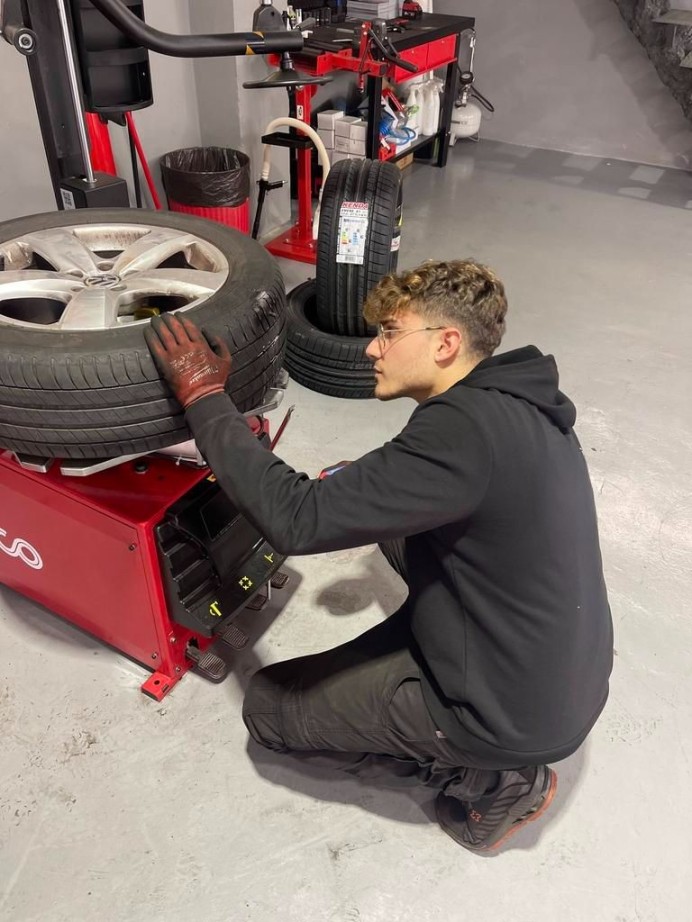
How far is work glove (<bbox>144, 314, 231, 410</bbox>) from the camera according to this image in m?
1.21

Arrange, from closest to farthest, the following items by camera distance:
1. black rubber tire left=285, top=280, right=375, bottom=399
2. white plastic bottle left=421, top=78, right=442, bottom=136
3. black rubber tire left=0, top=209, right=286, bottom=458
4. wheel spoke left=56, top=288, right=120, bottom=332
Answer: black rubber tire left=0, top=209, right=286, bottom=458, wheel spoke left=56, top=288, right=120, bottom=332, black rubber tire left=285, top=280, right=375, bottom=399, white plastic bottle left=421, top=78, right=442, bottom=136

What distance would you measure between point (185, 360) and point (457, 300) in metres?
0.47

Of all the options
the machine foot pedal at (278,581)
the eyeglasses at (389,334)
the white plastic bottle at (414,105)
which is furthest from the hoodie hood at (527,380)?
the white plastic bottle at (414,105)

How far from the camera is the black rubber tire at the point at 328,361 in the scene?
2.68m

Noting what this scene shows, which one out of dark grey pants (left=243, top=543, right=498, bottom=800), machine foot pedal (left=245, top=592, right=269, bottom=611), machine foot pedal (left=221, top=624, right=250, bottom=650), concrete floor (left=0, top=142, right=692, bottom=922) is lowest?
concrete floor (left=0, top=142, right=692, bottom=922)

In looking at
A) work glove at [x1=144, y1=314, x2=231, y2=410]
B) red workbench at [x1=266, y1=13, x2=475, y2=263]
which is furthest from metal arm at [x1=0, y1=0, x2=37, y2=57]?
red workbench at [x1=266, y1=13, x2=475, y2=263]

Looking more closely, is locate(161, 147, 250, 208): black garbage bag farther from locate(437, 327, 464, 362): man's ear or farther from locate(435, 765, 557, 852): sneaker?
locate(435, 765, 557, 852): sneaker

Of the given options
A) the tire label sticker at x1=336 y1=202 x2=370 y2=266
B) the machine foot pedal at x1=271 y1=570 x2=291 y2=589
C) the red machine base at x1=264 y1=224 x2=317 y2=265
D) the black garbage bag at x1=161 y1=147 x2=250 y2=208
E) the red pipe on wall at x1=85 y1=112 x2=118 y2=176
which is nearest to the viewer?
the machine foot pedal at x1=271 y1=570 x2=291 y2=589

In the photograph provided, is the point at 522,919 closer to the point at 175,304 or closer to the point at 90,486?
the point at 90,486

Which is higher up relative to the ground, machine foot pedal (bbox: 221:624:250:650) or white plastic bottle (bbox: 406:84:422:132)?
white plastic bottle (bbox: 406:84:422:132)

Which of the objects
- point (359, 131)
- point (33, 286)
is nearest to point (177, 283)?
point (33, 286)

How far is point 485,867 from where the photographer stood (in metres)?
1.43

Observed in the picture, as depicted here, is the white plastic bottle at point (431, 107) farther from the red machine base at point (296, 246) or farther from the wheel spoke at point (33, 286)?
the wheel spoke at point (33, 286)

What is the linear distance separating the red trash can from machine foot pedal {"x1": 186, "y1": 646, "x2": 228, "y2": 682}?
2.04 m
